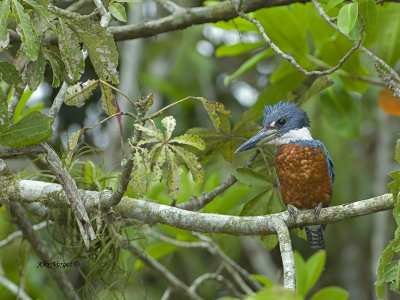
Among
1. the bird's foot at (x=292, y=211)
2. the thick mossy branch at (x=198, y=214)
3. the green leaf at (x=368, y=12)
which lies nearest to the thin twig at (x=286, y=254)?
the thick mossy branch at (x=198, y=214)

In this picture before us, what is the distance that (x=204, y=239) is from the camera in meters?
3.60

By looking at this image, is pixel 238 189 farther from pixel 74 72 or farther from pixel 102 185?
pixel 74 72

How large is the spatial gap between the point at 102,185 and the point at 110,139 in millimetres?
2048

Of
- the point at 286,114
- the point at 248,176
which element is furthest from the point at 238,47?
the point at 248,176

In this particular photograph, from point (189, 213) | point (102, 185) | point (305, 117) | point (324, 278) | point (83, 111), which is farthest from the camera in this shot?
point (324, 278)

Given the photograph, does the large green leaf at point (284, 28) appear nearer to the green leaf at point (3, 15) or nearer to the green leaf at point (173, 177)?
the green leaf at point (173, 177)

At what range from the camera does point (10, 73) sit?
7.53 ft

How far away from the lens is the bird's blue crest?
11.0 ft

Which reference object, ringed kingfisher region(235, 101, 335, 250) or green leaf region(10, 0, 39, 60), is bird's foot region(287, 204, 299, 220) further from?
green leaf region(10, 0, 39, 60)

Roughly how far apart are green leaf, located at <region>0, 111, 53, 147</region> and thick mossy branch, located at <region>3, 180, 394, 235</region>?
1.49 feet

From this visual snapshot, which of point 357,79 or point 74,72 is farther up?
point 357,79

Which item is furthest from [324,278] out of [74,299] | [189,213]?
[189,213]

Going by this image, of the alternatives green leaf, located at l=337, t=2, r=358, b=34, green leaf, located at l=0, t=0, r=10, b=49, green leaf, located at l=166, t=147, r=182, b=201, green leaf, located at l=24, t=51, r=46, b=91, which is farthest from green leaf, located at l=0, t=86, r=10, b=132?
green leaf, located at l=337, t=2, r=358, b=34

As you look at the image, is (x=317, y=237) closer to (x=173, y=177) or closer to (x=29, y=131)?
(x=173, y=177)
